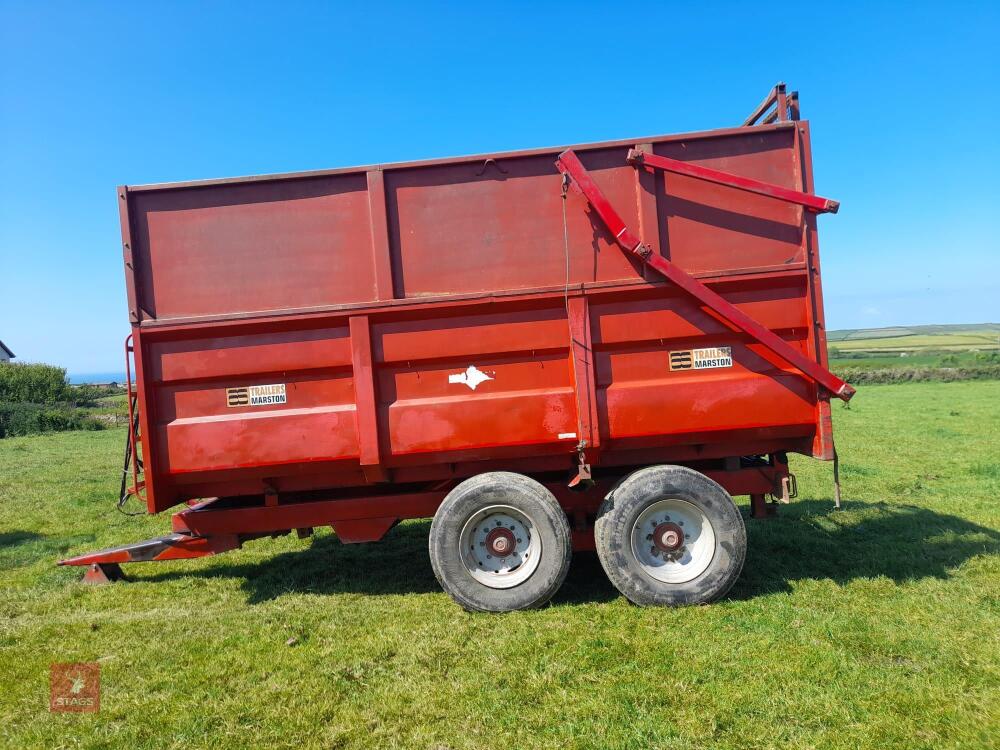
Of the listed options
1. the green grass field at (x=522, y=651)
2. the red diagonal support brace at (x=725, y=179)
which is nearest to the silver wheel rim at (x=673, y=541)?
the green grass field at (x=522, y=651)

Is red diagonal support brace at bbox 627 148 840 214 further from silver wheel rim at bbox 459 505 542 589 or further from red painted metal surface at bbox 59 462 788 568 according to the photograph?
silver wheel rim at bbox 459 505 542 589

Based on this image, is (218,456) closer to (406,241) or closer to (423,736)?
(406,241)

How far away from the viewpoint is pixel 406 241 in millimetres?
4621

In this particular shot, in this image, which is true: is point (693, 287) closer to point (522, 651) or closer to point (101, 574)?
point (522, 651)

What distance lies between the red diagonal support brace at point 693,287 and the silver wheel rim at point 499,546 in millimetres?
1992

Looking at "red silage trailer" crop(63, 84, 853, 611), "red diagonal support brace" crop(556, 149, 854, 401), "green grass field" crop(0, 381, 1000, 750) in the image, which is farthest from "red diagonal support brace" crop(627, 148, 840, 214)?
"green grass field" crop(0, 381, 1000, 750)

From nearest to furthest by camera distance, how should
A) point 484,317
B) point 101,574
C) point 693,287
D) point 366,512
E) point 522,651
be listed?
point 522,651 < point 693,287 < point 484,317 < point 366,512 < point 101,574

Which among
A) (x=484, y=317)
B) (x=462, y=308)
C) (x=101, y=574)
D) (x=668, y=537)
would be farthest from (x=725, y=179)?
(x=101, y=574)

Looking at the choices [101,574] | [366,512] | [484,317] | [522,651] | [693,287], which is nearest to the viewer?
[522,651]

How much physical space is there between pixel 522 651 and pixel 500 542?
2.90 ft

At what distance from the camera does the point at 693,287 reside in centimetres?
447

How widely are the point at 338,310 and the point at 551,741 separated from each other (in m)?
3.04

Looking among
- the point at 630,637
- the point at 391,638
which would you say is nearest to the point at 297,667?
the point at 391,638

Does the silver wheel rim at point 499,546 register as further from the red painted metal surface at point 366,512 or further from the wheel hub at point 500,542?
the red painted metal surface at point 366,512
